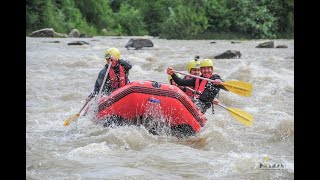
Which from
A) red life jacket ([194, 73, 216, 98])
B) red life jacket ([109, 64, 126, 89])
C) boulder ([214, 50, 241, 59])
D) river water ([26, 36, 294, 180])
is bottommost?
river water ([26, 36, 294, 180])

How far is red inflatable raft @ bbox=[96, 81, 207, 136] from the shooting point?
6668 millimetres

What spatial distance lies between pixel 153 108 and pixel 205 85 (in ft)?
4.15

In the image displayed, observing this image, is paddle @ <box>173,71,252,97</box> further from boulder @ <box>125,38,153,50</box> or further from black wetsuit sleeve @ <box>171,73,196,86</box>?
boulder @ <box>125,38,153,50</box>

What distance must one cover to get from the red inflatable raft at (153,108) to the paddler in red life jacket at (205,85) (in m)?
0.47

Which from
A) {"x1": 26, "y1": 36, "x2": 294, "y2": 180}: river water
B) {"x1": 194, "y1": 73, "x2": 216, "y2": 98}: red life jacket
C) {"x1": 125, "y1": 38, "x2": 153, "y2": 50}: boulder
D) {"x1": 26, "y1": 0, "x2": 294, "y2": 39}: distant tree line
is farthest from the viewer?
{"x1": 26, "y1": 0, "x2": 294, "y2": 39}: distant tree line

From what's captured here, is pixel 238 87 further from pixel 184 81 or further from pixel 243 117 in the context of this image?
pixel 184 81

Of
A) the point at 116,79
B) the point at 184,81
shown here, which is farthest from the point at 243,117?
the point at 116,79

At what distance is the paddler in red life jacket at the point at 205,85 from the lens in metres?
7.48

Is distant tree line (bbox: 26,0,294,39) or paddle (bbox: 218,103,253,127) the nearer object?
paddle (bbox: 218,103,253,127)

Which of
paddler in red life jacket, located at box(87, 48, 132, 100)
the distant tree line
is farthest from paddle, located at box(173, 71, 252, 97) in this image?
the distant tree line

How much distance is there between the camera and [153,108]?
21.9 feet

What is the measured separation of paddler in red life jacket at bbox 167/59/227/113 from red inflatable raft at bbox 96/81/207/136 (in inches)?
18.5

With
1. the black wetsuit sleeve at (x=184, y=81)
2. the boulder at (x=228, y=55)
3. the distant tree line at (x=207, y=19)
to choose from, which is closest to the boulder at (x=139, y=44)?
the boulder at (x=228, y=55)
